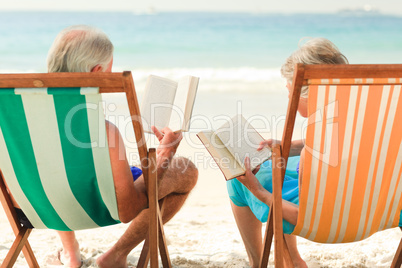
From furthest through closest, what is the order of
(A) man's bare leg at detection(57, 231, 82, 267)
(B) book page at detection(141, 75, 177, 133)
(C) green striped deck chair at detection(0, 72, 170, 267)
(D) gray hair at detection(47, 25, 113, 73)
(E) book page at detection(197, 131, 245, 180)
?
(A) man's bare leg at detection(57, 231, 82, 267), (B) book page at detection(141, 75, 177, 133), (E) book page at detection(197, 131, 245, 180), (D) gray hair at detection(47, 25, 113, 73), (C) green striped deck chair at detection(0, 72, 170, 267)

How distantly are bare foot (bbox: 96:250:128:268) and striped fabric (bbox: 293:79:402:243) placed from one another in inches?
36.7

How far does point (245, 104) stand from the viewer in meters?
7.06

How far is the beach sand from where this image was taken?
100 inches

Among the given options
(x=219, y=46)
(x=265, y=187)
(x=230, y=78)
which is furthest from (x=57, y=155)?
(x=219, y=46)

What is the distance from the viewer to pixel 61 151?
1748 mm

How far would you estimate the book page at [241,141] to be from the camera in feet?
6.46

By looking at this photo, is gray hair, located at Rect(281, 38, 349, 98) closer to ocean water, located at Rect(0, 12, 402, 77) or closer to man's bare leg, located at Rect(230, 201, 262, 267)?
man's bare leg, located at Rect(230, 201, 262, 267)

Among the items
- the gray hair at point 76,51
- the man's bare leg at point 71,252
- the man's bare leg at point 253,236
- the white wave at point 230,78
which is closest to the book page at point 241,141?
the man's bare leg at point 253,236

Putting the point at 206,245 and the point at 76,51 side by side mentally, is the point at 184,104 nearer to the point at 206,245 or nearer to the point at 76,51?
the point at 76,51

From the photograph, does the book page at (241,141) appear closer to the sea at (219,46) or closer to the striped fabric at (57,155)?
the striped fabric at (57,155)

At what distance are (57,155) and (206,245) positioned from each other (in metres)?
1.34

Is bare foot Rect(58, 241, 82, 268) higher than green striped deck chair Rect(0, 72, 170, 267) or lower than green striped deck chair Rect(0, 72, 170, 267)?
lower

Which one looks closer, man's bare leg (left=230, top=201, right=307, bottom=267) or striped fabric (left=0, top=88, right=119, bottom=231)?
striped fabric (left=0, top=88, right=119, bottom=231)

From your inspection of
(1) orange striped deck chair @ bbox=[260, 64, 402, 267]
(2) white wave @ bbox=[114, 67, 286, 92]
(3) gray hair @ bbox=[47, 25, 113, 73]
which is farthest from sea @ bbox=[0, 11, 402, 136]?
(3) gray hair @ bbox=[47, 25, 113, 73]
